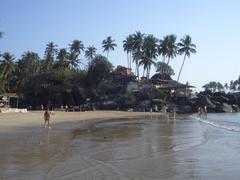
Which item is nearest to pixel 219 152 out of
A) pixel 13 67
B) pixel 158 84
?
pixel 13 67

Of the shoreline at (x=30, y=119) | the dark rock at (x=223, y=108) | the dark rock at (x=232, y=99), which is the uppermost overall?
the dark rock at (x=232, y=99)

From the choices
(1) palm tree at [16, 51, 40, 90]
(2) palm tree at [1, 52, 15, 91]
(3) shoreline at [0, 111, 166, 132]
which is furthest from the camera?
(1) palm tree at [16, 51, 40, 90]

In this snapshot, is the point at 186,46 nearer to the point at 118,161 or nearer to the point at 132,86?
the point at 132,86

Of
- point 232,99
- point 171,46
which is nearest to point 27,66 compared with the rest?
point 171,46

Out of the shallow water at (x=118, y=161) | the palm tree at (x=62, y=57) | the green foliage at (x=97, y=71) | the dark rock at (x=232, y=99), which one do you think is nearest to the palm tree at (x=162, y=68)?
the dark rock at (x=232, y=99)

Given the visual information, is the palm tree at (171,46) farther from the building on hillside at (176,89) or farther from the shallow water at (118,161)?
the shallow water at (118,161)

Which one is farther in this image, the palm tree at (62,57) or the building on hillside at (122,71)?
the building on hillside at (122,71)

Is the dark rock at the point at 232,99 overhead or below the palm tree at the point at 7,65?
below

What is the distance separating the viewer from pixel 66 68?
90375 mm

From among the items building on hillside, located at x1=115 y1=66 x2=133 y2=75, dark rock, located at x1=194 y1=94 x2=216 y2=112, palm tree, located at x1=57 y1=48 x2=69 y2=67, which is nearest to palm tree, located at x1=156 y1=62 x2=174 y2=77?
building on hillside, located at x1=115 y1=66 x2=133 y2=75

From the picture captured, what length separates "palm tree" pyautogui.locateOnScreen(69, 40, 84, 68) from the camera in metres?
96.9

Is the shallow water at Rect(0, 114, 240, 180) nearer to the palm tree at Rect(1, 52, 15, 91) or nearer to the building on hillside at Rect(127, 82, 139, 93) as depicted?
the palm tree at Rect(1, 52, 15, 91)

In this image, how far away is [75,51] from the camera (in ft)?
337

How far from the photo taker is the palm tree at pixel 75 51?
96938mm
